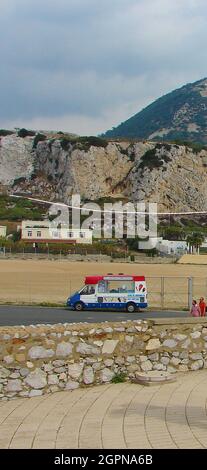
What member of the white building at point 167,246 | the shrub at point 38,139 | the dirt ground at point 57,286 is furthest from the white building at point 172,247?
the shrub at point 38,139

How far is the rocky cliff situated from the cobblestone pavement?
121 meters

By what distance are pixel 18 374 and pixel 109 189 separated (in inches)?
5213

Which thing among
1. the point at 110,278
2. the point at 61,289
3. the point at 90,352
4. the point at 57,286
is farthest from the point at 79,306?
the point at 90,352

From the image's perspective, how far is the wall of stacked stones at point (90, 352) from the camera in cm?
839

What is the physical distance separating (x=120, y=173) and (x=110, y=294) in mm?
110661

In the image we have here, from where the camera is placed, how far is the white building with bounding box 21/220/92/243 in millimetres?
97812

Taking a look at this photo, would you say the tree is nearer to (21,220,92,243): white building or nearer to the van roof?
(21,220,92,243): white building

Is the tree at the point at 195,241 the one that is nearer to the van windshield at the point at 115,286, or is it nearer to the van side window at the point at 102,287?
the van windshield at the point at 115,286

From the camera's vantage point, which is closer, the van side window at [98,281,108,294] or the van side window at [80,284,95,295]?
the van side window at [80,284,95,295]

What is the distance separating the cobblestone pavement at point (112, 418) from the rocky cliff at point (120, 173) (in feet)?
398

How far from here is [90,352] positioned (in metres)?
8.86

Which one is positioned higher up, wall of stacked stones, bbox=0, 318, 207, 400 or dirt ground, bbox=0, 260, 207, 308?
wall of stacked stones, bbox=0, 318, 207, 400
